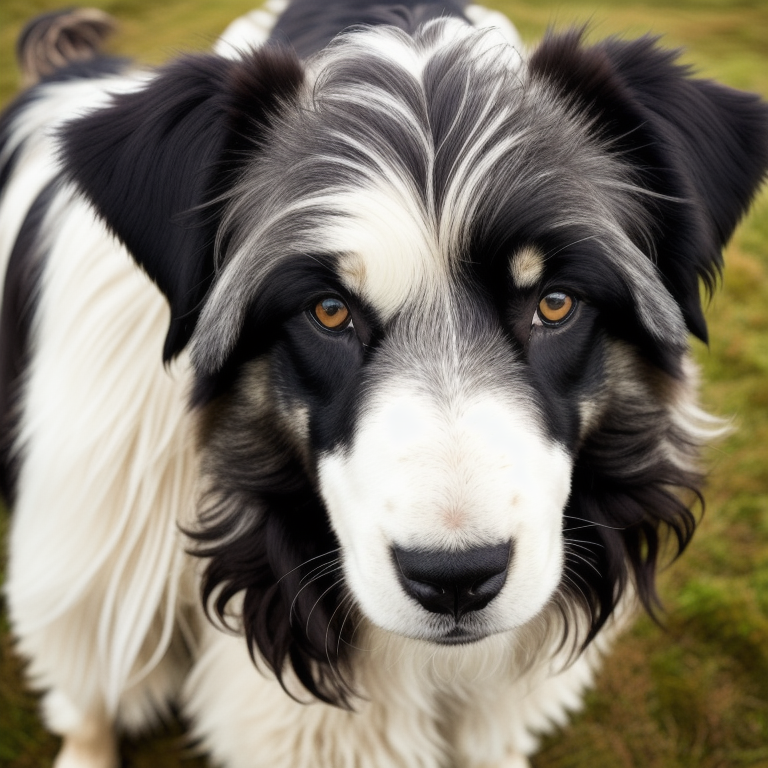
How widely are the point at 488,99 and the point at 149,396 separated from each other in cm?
137

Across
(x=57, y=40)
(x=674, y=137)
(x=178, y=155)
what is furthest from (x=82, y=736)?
(x=57, y=40)

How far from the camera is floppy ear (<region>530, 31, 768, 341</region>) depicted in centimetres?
228

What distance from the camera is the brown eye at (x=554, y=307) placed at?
7.04ft

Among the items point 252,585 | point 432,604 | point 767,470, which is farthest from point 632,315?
point 767,470

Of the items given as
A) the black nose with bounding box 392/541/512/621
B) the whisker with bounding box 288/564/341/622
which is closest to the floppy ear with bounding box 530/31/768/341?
the black nose with bounding box 392/541/512/621

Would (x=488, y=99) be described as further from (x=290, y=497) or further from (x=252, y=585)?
(x=252, y=585)

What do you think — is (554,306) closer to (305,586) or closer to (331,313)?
(331,313)

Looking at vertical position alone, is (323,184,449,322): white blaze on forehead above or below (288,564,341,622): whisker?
above

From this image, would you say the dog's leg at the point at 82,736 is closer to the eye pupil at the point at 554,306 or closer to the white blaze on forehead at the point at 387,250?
the white blaze on forehead at the point at 387,250

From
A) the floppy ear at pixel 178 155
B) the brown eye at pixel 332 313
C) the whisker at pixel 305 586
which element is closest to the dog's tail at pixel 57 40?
the floppy ear at pixel 178 155

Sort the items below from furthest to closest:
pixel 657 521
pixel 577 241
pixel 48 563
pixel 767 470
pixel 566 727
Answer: pixel 767 470
pixel 566 727
pixel 48 563
pixel 657 521
pixel 577 241

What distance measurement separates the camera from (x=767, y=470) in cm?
467

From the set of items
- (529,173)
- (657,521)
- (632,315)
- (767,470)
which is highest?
(529,173)

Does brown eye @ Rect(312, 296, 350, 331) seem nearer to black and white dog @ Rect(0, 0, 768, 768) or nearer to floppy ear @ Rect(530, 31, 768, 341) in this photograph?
black and white dog @ Rect(0, 0, 768, 768)
